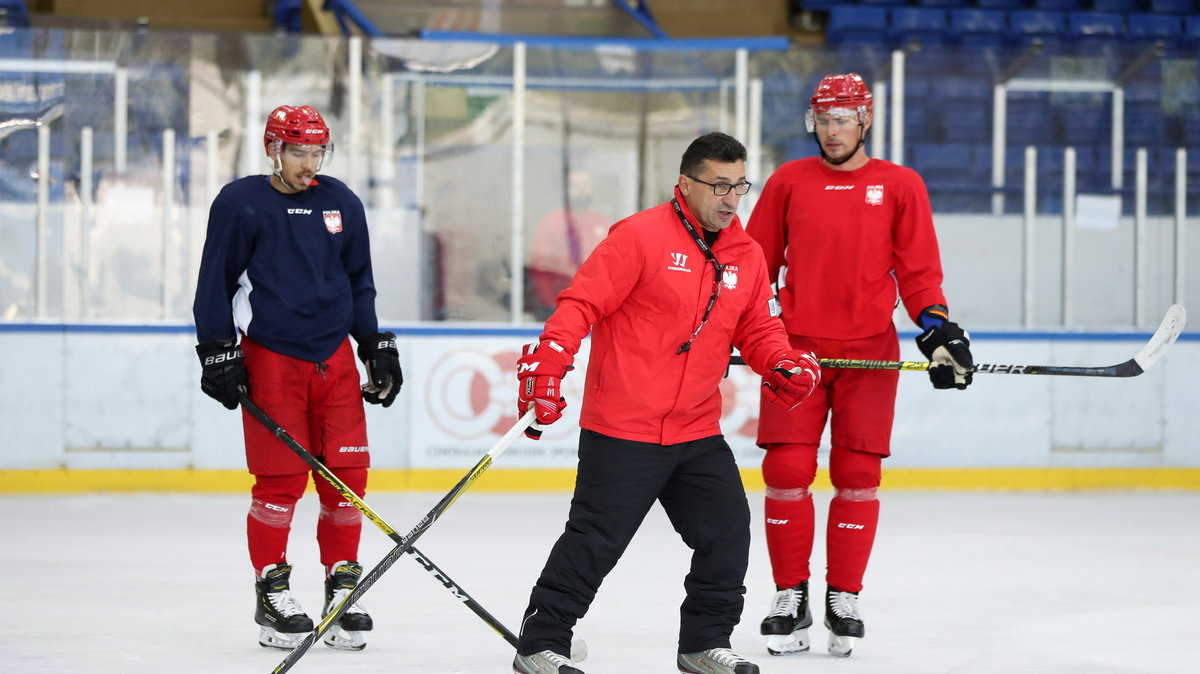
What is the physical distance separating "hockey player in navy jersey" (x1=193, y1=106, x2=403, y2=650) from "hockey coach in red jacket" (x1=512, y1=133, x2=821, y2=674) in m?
0.85

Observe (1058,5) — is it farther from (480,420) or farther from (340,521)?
(340,521)

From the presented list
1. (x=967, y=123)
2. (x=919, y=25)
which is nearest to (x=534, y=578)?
(x=967, y=123)

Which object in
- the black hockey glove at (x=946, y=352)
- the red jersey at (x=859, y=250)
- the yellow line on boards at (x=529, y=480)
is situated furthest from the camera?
the yellow line on boards at (x=529, y=480)

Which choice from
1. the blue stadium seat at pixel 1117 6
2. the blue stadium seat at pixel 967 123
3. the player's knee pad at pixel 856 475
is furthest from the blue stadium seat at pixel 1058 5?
the player's knee pad at pixel 856 475

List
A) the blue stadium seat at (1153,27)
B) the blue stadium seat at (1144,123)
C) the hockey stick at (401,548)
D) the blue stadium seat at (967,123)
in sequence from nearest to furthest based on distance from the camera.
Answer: the hockey stick at (401,548), the blue stadium seat at (967,123), the blue stadium seat at (1144,123), the blue stadium seat at (1153,27)

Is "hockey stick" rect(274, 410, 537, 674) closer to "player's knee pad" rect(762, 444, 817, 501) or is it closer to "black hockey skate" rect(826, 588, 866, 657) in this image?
"player's knee pad" rect(762, 444, 817, 501)

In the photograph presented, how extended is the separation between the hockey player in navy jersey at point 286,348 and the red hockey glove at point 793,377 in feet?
3.83

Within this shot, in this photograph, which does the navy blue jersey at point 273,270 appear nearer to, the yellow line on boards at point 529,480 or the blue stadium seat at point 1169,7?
the yellow line on boards at point 529,480

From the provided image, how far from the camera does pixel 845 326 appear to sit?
3.96 metres

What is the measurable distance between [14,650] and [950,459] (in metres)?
5.29

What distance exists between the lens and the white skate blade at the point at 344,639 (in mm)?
3816

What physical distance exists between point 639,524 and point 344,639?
0.97 m

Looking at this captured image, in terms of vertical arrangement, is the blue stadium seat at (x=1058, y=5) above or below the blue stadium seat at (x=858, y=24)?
above

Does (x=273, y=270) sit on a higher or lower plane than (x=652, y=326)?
higher
